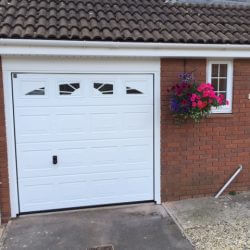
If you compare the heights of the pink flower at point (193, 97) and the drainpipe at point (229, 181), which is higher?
the pink flower at point (193, 97)

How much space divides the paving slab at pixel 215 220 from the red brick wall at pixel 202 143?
11.3 inches

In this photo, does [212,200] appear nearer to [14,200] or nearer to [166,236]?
[166,236]

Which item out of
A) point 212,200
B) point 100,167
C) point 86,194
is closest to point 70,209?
point 86,194

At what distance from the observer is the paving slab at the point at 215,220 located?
427cm

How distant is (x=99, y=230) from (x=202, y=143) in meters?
2.52

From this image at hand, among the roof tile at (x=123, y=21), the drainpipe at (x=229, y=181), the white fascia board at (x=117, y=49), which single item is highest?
the roof tile at (x=123, y=21)

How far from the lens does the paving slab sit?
4.27 m

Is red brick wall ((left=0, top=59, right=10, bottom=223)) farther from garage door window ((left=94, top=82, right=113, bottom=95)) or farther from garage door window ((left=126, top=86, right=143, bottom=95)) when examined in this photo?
garage door window ((left=126, top=86, right=143, bottom=95))

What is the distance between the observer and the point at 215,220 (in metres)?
4.91

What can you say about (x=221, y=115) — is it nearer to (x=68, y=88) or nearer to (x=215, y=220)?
(x=215, y=220)

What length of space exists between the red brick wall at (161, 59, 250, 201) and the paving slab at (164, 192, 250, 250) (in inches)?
11.3

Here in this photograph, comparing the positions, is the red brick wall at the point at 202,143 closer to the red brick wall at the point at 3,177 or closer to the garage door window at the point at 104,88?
the garage door window at the point at 104,88

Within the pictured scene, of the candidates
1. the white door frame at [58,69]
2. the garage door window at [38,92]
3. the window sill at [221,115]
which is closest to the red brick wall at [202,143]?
the window sill at [221,115]

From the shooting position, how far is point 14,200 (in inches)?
201
